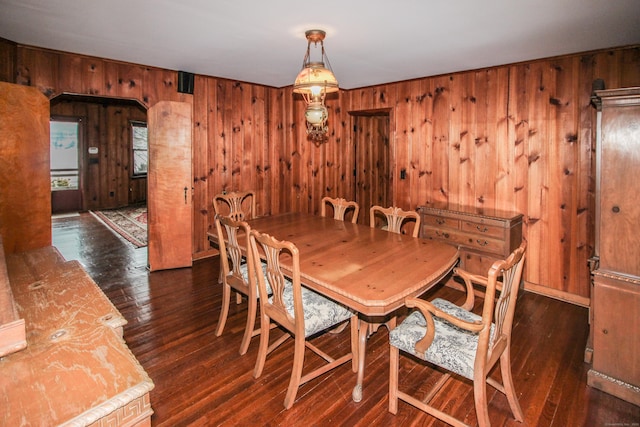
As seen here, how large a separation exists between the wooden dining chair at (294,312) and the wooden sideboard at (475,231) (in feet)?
6.37

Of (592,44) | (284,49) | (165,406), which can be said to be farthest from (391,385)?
(592,44)

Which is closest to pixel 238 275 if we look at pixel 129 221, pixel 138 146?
pixel 129 221

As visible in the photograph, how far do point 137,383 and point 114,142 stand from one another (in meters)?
8.99

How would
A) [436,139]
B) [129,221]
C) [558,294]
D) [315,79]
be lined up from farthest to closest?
[129,221], [436,139], [558,294], [315,79]

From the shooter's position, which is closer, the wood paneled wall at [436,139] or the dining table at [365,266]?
the dining table at [365,266]

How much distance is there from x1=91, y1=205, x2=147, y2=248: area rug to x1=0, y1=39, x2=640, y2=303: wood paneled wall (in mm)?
1801

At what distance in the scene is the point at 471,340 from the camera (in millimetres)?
1817

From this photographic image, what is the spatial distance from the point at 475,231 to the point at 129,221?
6456mm

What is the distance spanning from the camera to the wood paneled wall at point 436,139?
11.1ft

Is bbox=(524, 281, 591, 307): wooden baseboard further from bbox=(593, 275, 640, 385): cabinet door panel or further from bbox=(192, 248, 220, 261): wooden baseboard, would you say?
bbox=(192, 248, 220, 261): wooden baseboard

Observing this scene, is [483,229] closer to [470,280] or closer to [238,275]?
[470,280]

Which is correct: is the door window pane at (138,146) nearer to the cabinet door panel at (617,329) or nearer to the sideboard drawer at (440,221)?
the sideboard drawer at (440,221)

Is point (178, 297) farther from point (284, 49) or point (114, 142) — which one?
point (114, 142)

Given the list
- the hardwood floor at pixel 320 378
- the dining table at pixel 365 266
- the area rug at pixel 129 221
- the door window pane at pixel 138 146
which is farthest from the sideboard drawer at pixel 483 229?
the door window pane at pixel 138 146
